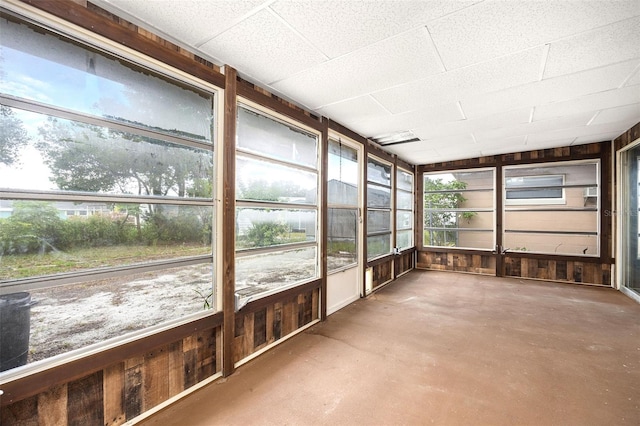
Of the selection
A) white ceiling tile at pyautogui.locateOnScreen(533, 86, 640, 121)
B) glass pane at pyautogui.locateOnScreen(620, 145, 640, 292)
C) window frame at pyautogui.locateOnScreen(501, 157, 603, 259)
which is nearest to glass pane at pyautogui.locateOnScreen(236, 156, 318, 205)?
white ceiling tile at pyautogui.locateOnScreen(533, 86, 640, 121)

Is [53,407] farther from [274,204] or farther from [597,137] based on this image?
[597,137]

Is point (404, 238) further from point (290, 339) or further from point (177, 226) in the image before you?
point (177, 226)

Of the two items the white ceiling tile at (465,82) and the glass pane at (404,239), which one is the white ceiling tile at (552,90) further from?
the glass pane at (404,239)

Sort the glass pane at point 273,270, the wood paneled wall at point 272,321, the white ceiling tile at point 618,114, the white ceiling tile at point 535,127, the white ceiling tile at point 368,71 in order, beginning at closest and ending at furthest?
the white ceiling tile at point 368,71 → the wood paneled wall at point 272,321 → the glass pane at point 273,270 → the white ceiling tile at point 618,114 → the white ceiling tile at point 535,127

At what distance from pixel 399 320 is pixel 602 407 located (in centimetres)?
177

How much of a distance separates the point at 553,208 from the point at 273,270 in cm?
583

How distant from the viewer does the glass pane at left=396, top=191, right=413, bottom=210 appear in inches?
226

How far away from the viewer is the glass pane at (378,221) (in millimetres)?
4534

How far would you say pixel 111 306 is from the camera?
1634 mm

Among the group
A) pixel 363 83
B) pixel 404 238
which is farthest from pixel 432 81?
pixel 404 238

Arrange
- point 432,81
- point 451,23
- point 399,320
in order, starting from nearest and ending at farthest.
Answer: point 451,23, point 432,81, point 399,320

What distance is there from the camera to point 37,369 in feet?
4.32

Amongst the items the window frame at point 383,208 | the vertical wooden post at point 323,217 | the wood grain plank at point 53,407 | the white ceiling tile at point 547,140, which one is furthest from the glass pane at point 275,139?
the white ceiling tile at point 547,140

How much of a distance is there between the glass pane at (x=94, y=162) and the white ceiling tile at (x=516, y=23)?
205cm
